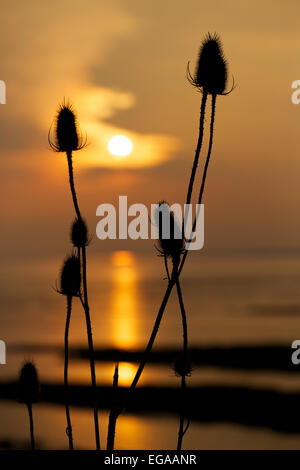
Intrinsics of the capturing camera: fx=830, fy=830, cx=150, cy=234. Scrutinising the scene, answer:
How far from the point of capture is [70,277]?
605 centimetres

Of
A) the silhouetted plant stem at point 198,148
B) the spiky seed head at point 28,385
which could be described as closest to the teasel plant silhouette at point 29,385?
the spiky seed head at point 28,385

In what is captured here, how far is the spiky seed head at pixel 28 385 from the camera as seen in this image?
694 cm

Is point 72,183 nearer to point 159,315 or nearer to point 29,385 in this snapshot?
point 159,315

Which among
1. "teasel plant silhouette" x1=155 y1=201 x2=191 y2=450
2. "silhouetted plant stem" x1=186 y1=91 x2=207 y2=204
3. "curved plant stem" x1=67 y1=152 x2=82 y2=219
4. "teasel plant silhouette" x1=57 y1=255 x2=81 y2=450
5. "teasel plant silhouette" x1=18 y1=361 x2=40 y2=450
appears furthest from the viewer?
"teasel plant silhouette" x1=18 y1=361 x2=40 y2=450

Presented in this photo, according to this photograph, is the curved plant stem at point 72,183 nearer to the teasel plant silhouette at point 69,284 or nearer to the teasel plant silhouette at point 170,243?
the teasel plant silhouette at point 170,243

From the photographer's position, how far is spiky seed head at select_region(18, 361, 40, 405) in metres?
6.94

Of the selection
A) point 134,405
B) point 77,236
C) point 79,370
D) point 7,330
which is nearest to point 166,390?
point 134,405

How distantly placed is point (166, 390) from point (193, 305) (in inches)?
2353

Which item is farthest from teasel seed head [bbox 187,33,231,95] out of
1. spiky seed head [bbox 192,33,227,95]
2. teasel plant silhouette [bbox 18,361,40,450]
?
teasel plant silhouette [bbox 18,361,40,450]

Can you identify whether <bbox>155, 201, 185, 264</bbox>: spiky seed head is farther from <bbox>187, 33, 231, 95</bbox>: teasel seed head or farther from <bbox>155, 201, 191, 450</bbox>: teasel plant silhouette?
<bbox>187, 33, 231, 95</bbox>: teasel seed head

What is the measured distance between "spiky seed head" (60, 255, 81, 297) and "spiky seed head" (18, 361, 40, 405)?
0.98 m

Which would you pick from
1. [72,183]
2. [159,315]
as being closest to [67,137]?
[72,183]
